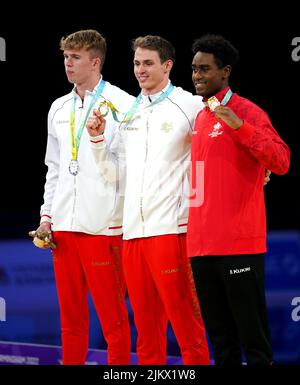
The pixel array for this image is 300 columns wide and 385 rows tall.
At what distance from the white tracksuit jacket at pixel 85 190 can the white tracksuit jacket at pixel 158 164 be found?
0.19 m

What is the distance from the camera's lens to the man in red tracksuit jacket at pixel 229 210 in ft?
11.9

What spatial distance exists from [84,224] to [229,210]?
100 centimetres

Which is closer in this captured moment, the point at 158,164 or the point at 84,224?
the point at 158,164

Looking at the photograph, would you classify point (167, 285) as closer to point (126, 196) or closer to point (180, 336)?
point (180, 336)

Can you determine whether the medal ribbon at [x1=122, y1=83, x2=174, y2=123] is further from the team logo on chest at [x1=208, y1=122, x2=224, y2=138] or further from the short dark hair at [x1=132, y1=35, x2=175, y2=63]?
the team logo on chest at [x1=208, y1=122, x2=224, y2=138]

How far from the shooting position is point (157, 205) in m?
4.10

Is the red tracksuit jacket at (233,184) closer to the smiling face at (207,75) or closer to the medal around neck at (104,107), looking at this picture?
the smiling face at (207,75)

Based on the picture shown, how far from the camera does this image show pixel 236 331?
149 inches

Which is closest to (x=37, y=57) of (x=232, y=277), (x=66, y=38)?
(x=66, y=38)

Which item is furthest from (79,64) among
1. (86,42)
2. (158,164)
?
(158,164)

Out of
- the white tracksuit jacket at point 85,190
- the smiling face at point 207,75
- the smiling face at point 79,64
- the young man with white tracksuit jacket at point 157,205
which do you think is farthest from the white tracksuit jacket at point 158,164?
the smiling face at point 79,64

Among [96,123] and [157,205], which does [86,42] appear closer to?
[96,123]

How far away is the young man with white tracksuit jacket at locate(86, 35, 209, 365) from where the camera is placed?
405cm

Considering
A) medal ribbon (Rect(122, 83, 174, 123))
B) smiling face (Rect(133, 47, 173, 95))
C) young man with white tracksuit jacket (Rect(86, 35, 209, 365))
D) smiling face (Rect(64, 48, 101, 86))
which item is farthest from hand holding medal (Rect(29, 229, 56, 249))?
smiling face (Rect(133, 47, 173, 95))
